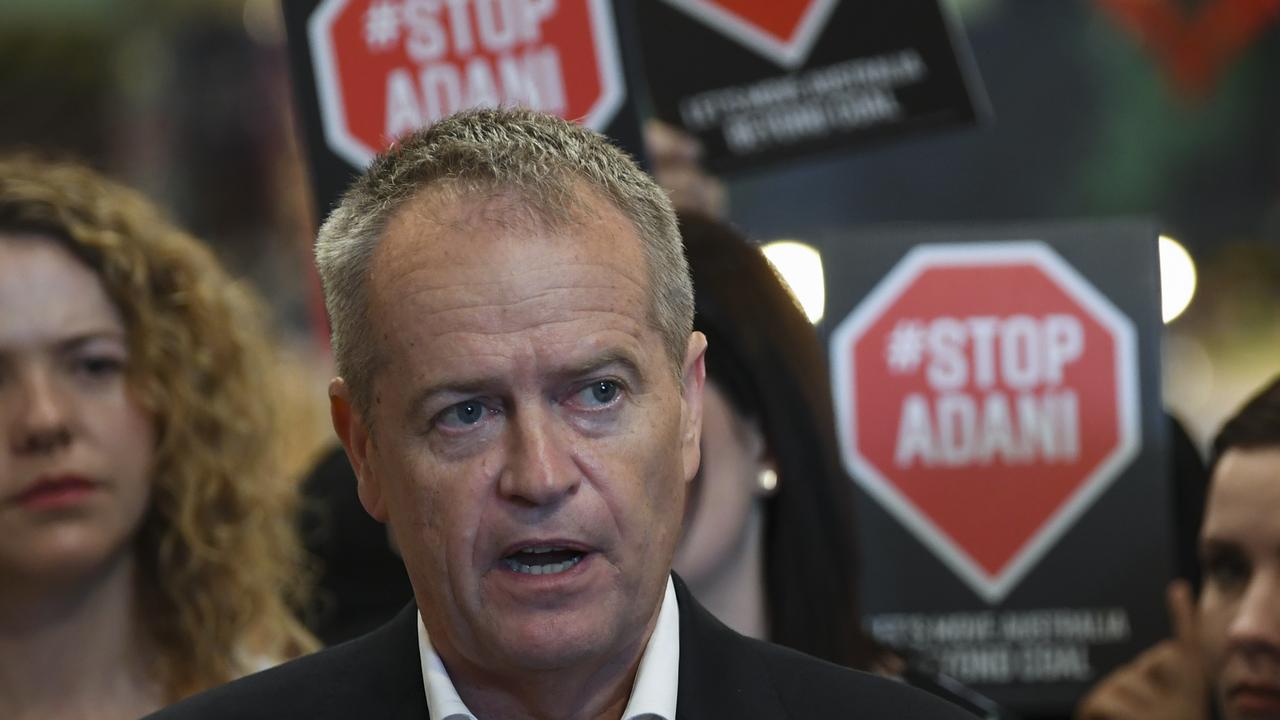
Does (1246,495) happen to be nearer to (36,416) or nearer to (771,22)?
(771,22)

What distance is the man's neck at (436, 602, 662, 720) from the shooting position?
2000 mm

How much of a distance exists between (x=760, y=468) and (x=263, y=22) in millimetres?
10334

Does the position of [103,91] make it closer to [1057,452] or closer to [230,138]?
[230,138]

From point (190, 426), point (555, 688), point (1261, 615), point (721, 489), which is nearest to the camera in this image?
point (555, 688)

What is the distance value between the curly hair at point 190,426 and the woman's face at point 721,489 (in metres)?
0.81

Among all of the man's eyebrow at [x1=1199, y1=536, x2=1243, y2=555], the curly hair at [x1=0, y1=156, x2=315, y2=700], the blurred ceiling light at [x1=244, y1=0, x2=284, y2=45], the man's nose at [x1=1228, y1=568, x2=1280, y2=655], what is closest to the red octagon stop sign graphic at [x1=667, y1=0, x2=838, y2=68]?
the curly hair at [x1=0, y1=156, x2=315, y2=700]

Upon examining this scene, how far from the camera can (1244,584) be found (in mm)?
2996

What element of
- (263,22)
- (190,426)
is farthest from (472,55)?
(263,22)

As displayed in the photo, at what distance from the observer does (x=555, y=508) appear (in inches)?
74.4

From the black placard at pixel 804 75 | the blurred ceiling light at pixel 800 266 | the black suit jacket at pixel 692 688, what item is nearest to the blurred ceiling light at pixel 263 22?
the blurred ceiling light at pixel 800 266

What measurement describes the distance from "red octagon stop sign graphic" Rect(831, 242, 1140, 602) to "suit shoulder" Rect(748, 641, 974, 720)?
5.09ft

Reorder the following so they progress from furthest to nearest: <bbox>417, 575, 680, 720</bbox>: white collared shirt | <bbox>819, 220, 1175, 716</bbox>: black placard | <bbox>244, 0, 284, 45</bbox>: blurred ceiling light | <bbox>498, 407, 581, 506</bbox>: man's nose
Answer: <bbox>244, 0, 284, 45</bbox>: blurred ceiling light < <bbox>819, 220, 1175, 716</bbox>: black placard < <bbox>417, 575, 680, 720</bbox>: white collared shirt < <bbox>498, 407, 581, 506</bbox>: man's nose

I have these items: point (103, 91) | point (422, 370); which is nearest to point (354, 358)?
point (422, 370)

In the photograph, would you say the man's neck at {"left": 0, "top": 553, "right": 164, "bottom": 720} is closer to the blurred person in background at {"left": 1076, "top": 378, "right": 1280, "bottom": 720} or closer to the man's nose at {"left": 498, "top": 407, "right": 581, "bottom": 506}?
the man's nose at {"left": 498, "top": 407, "right": 581, "bottom": 506}
